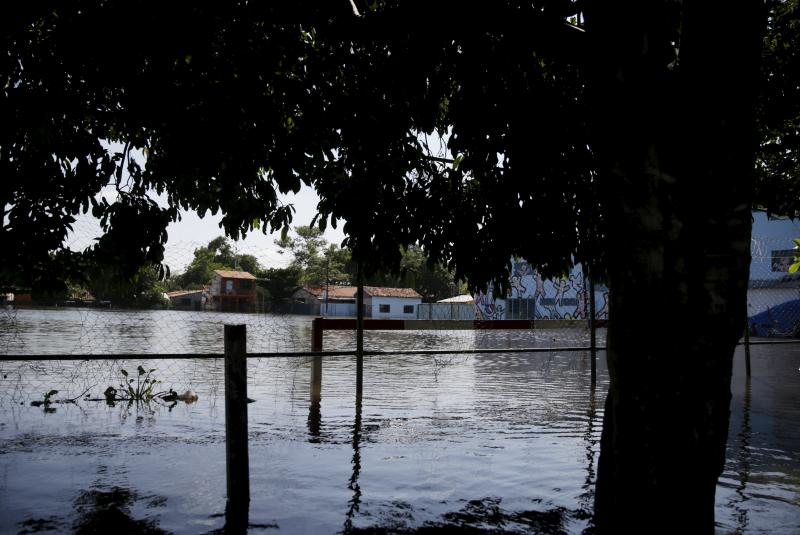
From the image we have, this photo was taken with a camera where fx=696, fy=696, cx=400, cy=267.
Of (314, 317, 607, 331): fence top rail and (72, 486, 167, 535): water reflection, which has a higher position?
(314, 317, 607, 331): fence top rail

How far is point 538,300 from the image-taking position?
53.4 meters

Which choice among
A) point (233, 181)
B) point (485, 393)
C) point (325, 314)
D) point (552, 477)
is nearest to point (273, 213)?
point (233, 181)

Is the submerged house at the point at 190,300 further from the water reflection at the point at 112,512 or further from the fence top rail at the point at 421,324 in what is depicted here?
the water reflection at the point at 112,512

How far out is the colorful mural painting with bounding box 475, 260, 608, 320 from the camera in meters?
50.3

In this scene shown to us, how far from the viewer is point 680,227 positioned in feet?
12.3

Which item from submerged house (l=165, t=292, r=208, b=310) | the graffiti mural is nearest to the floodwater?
the graffiti mural

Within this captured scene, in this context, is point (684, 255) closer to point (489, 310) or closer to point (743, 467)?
point (743, 467)

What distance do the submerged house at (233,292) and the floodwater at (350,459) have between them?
7407 cm

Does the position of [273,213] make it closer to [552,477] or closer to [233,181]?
[233,181]

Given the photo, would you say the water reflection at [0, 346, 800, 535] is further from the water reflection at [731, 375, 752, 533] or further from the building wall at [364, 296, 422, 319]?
the building wall at [364, 296, 422, 319]

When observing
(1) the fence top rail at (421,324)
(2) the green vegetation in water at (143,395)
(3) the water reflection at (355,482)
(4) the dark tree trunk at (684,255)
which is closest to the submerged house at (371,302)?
(1) the fence top rail at (421,324)

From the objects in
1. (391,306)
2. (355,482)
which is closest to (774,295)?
(355,482)

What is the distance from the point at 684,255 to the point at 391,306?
234 ft

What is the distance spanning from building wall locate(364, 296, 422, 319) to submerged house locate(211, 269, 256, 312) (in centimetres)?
1897
